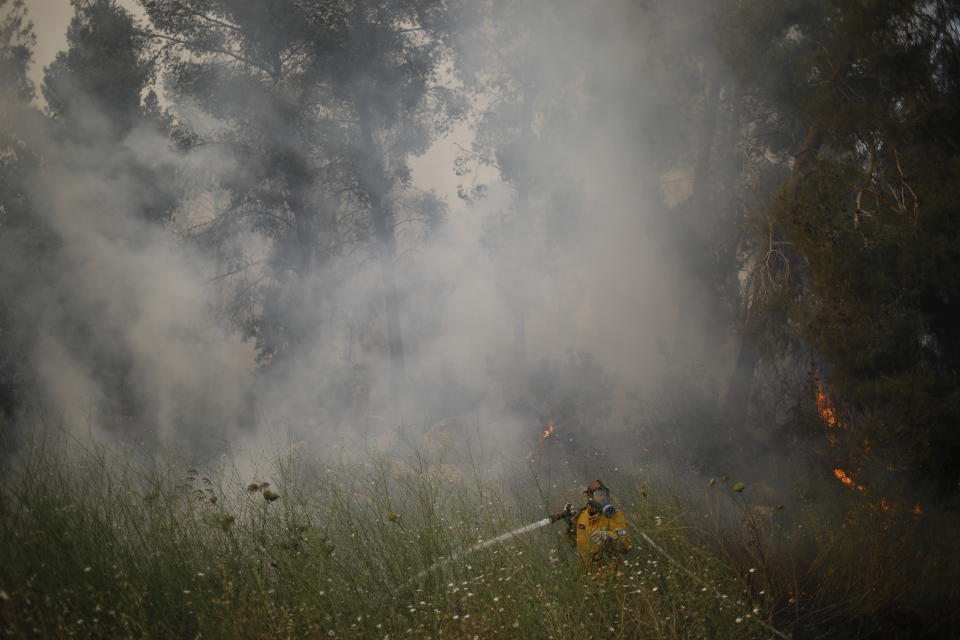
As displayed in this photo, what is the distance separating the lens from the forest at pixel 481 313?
15.4 feet

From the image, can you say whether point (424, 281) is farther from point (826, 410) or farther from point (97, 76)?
point (826, 410)

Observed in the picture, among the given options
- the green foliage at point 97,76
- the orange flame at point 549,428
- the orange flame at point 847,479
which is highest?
the green foliage at point 97,76

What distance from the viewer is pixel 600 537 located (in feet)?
15.2

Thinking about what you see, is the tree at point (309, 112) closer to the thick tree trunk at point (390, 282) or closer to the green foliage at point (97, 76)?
the thick tree trunk at point (390, 282)

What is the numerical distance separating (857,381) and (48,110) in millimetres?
11265

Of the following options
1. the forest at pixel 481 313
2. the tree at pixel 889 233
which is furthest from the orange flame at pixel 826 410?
the tree at pixel 889 233

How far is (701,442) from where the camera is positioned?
11.0m

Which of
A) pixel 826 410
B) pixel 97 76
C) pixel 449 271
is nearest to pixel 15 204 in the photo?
pixel 97 76

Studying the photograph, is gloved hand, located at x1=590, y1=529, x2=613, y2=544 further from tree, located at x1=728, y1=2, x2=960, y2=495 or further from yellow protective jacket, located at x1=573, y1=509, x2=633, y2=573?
tree, located at x1=728, y1=2, x2=960, y2=495

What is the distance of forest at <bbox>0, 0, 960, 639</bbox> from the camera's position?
185 inches

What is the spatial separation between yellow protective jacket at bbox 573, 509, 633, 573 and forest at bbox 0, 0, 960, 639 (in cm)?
18

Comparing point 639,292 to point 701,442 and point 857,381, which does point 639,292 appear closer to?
point 701,442

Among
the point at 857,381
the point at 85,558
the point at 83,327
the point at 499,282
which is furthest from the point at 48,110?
the point at 857,381

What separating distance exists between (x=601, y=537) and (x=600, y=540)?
1.5 inches
